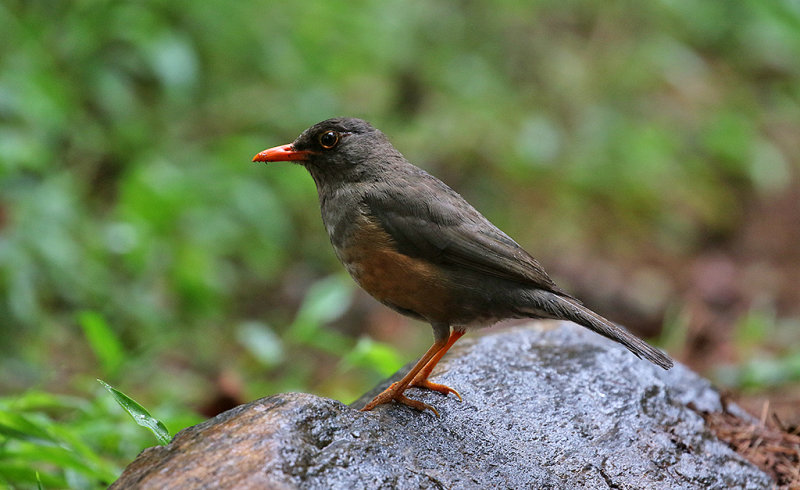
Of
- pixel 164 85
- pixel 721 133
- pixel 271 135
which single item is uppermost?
pixel 721 133

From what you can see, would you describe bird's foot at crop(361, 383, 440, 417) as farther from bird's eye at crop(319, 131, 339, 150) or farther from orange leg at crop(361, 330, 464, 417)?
bird's eye at crop(319, 131, 339, 150)

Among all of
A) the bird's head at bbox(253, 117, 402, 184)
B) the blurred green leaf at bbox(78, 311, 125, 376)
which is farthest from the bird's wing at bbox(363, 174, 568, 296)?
the blurred green leaf at bbox(78, 311, 125, 376)

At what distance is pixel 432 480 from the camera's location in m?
2.64

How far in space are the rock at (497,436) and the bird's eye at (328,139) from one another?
1.14 meters

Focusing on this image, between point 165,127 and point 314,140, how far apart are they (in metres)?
2.87

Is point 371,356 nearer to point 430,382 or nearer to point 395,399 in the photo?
point 430,382

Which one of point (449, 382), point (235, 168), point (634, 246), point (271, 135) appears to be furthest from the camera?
point (634, 246)

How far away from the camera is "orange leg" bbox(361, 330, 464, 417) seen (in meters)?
3.21

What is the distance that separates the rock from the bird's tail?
28cm

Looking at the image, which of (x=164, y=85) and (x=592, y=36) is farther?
(x=592, y=36)

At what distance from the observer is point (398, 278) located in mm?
3467

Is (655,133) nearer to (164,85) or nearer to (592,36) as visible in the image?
(592,36)

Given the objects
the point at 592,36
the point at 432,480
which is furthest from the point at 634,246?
the point at 432,480

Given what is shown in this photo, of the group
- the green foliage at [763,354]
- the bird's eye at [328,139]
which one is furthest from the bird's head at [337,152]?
the green foliage at [763,354]
